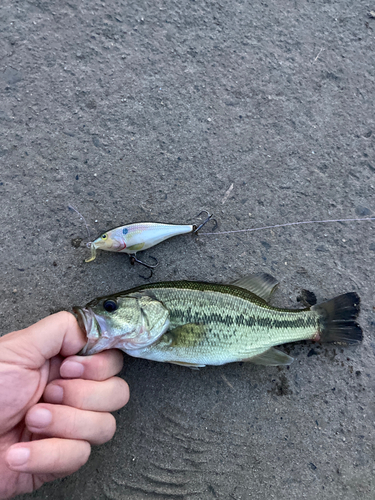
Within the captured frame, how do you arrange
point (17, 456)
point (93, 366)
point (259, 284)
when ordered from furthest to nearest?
point (259, 284) < point (93, 366) < point (17, 456)

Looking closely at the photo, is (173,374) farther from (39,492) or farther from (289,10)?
(289,10)

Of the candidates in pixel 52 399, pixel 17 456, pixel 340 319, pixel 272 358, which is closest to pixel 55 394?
pixel 52 399

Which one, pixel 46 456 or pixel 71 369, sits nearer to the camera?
pixel 46 456

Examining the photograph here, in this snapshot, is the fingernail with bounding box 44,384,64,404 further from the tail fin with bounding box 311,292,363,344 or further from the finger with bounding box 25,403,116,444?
the tail fin with bounding box 311,292,363,344

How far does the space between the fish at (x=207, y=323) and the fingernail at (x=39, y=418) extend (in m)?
0.43

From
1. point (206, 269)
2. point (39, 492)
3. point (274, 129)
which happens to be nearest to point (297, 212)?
point (274, 129)

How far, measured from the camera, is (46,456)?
1943 mm

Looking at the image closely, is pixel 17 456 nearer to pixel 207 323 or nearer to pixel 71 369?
pixel 71 369

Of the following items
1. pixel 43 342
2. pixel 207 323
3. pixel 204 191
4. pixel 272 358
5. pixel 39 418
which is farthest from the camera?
pixel 204 191

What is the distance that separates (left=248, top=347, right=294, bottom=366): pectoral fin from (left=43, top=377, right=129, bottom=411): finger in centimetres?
112

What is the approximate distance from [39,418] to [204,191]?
7.04 ft

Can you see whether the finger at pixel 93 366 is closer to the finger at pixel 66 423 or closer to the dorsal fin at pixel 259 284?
the finger at pixel 66 423

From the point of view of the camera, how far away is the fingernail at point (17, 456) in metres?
1.87

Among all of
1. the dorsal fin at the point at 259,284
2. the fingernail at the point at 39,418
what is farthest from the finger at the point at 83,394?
the dorsal fin at the point at 259,284
